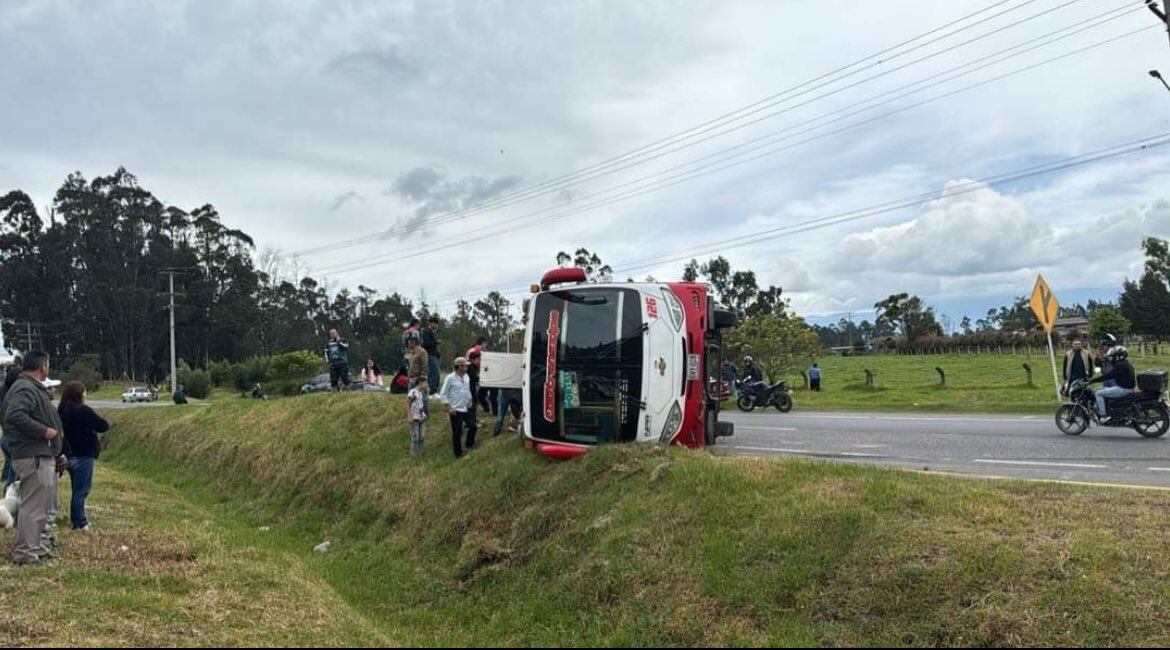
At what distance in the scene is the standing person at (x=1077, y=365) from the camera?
13.7m

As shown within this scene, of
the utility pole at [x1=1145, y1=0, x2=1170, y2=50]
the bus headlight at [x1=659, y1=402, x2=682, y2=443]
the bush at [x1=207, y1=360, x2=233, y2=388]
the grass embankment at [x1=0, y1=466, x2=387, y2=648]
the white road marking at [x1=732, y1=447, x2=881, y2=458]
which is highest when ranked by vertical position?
the utility pole at [x1=1145, y1=0, x2=1170, y2=50]

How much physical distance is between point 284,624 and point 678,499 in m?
3.55

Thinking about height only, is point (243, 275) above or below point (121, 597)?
above

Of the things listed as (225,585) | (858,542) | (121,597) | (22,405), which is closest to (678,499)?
(858,542)

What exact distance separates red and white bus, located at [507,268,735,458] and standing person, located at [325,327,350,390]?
909 cm

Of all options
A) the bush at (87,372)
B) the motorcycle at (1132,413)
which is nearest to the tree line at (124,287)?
the bush at (87,372)

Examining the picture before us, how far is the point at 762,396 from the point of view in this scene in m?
23.0

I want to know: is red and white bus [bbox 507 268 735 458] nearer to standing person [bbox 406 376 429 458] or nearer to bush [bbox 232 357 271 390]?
standing person [bbox 406 376 429 458]

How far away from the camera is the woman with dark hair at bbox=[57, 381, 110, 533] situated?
8883 millimetres

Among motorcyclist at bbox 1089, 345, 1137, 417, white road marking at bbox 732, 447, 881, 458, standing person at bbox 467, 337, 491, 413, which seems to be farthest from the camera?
standing person at bbox 467, 337, 491, 413

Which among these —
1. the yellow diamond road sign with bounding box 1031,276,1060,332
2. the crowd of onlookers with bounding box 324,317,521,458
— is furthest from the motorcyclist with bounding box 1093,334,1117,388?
the crowd of onlookers with bounding box 324,317,521,458

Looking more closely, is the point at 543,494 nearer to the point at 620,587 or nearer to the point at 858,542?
the point at 620,587

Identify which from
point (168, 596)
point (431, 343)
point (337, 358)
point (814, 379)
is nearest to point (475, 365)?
point (431, 343)

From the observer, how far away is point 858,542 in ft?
18.9
